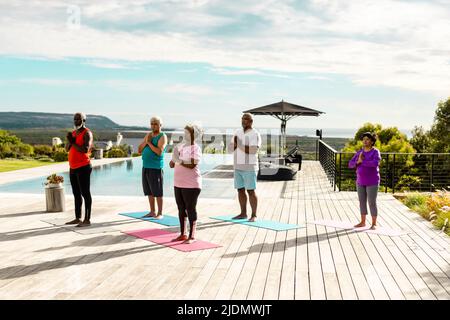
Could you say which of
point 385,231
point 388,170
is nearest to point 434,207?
point 385,231

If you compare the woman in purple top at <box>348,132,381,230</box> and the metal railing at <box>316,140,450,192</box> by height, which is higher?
the woman in purple top at <box>348,132,381,230</box>

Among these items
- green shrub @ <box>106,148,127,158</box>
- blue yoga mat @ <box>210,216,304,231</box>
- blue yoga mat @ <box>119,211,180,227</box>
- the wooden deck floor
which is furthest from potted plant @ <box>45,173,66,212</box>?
green shrub @ <box>106,148,127,158</box>

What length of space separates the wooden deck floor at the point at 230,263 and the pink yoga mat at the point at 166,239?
0.13m

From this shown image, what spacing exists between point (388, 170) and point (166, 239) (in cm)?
1979

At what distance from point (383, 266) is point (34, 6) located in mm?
11776

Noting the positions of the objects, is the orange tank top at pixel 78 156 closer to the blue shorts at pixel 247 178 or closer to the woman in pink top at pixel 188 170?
the woman in pink top at pixel 188 170

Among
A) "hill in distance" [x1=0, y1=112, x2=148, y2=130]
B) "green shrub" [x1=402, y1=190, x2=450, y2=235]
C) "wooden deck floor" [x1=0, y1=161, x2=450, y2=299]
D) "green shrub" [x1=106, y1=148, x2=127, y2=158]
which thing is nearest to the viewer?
"wooden deck floor" [x1=0, y1=161, x2=450, y2=299]

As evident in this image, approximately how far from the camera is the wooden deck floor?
3926mm

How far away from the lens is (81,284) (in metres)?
4.07

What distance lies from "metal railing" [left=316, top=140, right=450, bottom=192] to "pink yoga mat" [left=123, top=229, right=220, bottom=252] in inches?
190

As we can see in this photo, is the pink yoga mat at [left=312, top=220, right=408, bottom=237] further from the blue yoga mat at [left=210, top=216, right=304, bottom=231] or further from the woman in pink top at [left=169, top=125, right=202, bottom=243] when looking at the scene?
the woman in pink top at [left=169, top=125, right=202, bottom=243]

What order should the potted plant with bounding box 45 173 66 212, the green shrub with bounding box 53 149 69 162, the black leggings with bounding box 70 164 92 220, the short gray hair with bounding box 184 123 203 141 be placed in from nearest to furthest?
the short gray hair with bounding box 184 123 203 141 < the black leggings with bounding box 70 164 92 220 < the potted plant with bounding box 45 173 66 212 < the green shrub with bounding box 53 149 69 162

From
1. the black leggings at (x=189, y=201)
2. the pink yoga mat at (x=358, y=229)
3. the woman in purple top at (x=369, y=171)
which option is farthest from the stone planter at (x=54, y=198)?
the woman in purple top at (x=369, y=171)

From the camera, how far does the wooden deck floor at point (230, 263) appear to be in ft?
12.9
